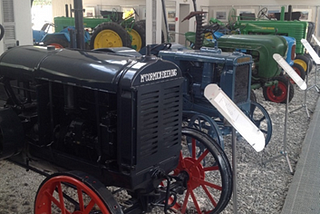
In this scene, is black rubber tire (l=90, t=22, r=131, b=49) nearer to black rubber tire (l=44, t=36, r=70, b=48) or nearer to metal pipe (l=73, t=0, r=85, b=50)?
black rubber tire (l=44, t=36, r=70, b=48)

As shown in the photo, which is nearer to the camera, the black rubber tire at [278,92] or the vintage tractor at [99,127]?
the vintage tractor at [99,127]

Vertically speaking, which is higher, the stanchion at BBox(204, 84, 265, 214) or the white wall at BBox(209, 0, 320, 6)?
the white wall at BBox(209, 0, 320, 6)

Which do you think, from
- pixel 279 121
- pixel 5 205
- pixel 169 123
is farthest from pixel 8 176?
pixel 279 121

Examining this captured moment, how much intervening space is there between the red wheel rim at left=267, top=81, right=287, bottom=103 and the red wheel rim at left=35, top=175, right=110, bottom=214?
15.9ft

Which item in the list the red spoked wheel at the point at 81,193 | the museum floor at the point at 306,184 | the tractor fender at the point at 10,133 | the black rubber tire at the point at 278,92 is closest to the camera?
the red spoked wheel at the point at 81,193

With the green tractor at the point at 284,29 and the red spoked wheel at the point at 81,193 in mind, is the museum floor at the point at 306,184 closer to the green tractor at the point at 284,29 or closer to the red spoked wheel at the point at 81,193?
the red spoked wheel at the point at 81,193

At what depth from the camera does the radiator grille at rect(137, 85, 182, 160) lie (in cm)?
196

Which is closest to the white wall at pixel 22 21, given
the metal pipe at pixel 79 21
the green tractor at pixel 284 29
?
the metal pipe at pixel 79 21

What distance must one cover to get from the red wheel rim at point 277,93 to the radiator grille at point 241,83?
246cm

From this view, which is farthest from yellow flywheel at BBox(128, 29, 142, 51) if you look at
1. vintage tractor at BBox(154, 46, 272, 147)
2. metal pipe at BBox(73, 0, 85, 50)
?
vintage tractor at BBox(154, 46, 272, 147)

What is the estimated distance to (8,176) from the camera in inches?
127

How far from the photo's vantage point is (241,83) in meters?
3.88

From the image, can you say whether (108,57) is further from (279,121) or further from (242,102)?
(279,121)

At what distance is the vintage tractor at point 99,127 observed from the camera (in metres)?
1.94
